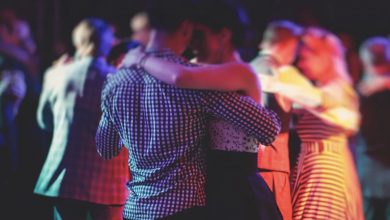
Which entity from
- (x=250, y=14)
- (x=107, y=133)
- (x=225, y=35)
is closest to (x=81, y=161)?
(x=107, y=133)

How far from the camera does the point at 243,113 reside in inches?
78.5

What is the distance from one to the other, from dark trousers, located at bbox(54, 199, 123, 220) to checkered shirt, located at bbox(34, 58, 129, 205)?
42mm

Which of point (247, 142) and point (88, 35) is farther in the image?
point (88, 35)

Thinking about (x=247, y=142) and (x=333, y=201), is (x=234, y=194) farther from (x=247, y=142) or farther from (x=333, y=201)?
(x=333, y=201)

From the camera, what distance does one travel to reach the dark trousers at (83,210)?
2887mm

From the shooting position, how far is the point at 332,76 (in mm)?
4281

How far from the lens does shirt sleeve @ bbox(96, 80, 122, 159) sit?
89.1 inches

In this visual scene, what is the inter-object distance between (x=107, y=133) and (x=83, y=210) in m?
0.78

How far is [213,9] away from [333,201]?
1372 millimetres

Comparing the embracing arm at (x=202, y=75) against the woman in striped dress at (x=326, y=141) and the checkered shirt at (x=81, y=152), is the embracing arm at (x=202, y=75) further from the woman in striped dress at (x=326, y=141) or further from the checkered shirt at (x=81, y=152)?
the checkered shirt at (x=81, y=152)

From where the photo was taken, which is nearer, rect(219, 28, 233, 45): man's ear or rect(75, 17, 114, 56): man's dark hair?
rect(219, 28, 233, 45): man's ear

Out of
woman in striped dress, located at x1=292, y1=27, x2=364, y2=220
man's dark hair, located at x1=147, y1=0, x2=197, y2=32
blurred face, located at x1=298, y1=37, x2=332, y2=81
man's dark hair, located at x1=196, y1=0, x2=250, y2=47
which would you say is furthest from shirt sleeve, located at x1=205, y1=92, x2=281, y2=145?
blurred face, located at x1=298, y1=37, x2=332, y2=81

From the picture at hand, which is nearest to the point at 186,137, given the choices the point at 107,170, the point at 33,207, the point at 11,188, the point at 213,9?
the point at 213,9

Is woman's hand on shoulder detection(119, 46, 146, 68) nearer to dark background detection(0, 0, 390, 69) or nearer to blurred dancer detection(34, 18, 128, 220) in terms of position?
blurred dancer detection(34, 18, 128, 220)
